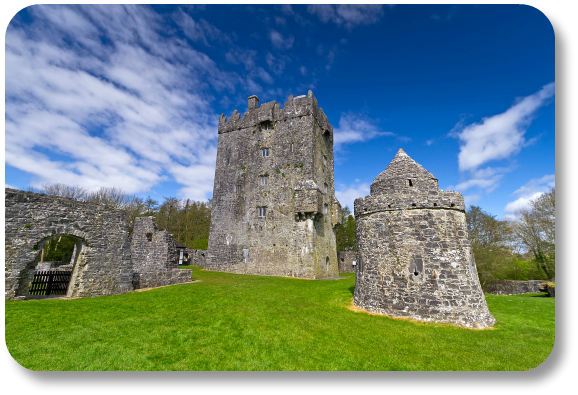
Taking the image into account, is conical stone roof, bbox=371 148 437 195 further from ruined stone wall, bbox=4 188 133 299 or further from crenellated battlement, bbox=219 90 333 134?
crenellated battlement, bbox=219 90 333 134

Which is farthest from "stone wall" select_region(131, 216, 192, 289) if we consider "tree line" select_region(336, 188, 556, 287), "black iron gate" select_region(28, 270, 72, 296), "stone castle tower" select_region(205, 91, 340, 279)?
"tree line" select_region(336, 188, 556, 287)

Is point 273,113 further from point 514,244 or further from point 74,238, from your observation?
point 514,244

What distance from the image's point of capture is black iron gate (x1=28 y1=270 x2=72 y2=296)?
11.7 meters

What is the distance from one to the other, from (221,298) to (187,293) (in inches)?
93.4

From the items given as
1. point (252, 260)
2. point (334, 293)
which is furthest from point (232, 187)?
point (334, 293)

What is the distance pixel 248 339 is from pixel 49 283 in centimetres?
1190

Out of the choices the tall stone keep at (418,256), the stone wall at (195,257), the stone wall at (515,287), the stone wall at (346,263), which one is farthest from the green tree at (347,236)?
the tall stone keep at (418,256)

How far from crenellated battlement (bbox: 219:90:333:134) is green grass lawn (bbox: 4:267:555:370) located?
68.8 feet

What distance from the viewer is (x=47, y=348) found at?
5664mm

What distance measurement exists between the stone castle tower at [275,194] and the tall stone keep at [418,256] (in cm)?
1218

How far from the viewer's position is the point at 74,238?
11.7 m

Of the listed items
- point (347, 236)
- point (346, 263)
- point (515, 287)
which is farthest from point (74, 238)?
point (347, 236)

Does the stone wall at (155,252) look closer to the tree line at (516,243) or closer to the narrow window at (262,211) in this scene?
the narrow window at (262,211)
